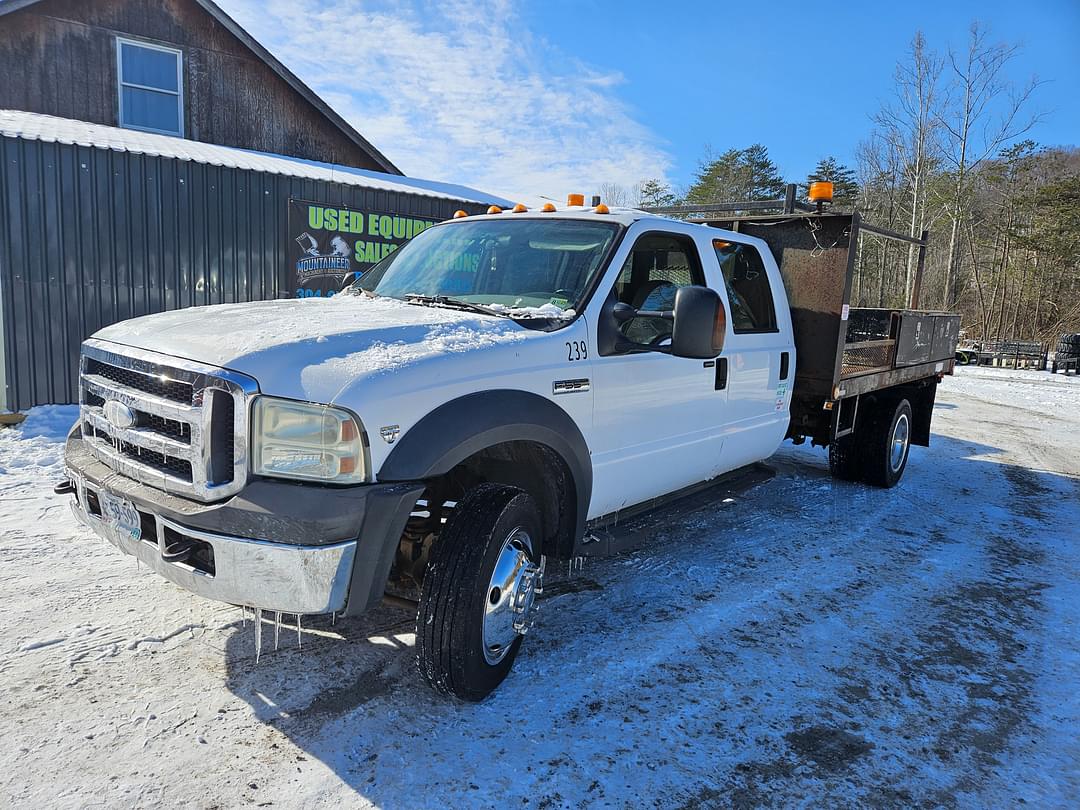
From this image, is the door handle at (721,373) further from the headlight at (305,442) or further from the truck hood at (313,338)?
the headlight at (305,442)

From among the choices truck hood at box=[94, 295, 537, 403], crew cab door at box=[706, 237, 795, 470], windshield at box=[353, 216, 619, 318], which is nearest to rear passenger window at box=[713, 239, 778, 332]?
crew cab door at box=[706, 237, 795, 470]

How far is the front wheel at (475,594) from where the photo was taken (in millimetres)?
2801

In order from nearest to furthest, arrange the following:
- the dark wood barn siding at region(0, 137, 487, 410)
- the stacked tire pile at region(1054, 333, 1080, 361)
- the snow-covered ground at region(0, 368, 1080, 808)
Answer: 1. the snow-covered ground at region(0, 368, 1080, 808)
2. the dark wood barn siding at region(0, 137, 487, 410)
3. the stacked tire pile at region(1054, 333, 1080, 361)

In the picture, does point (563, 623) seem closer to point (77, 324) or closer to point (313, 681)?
point (313, 681)

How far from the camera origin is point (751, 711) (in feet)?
9.96

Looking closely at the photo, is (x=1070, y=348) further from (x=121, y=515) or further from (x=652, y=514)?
(x=121, y=515)

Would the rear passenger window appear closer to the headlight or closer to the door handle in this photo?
the door handle

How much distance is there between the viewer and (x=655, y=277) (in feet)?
13.7

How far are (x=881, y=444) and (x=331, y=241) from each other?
7596 mm

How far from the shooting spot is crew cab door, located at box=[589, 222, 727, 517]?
11.8 feet

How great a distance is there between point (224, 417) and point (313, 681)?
1256 millimetres

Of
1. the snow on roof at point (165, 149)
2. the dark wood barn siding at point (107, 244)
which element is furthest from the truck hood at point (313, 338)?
the snow on roof at point (165, 149)

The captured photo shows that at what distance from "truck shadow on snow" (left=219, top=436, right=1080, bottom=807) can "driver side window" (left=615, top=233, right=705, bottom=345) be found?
1.10 meters

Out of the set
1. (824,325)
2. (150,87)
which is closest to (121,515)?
(824,325)
